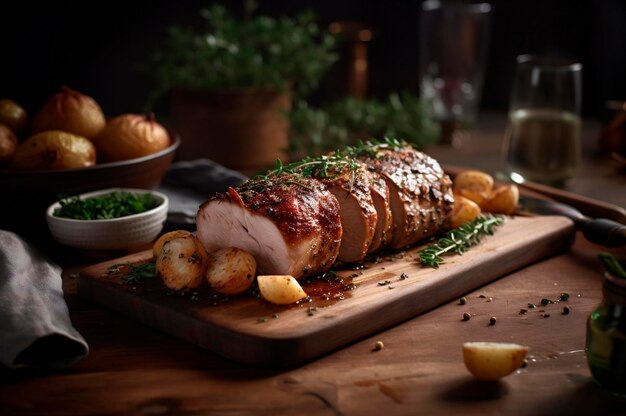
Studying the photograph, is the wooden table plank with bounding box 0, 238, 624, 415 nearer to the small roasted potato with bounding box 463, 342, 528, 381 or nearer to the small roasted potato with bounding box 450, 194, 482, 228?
the small roasted potato with bounding box 463, 342, 528, 381

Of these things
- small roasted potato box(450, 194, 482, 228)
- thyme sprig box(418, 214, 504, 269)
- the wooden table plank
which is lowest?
the wooden table plank

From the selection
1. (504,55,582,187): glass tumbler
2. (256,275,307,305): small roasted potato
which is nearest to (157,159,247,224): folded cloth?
(256,275,307,305): small roasted potato

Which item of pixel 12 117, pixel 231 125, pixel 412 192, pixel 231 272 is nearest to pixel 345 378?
pixel 231 272

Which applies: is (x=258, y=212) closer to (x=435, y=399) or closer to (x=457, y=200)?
(x=435, y=399)

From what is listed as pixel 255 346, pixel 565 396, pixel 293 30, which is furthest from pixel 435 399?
pixel 293 30

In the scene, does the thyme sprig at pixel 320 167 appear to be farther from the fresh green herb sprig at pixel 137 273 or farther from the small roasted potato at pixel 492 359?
the small roasted potato at pixel 492 359

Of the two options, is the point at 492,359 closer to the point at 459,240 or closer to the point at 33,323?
the point at 459,240
